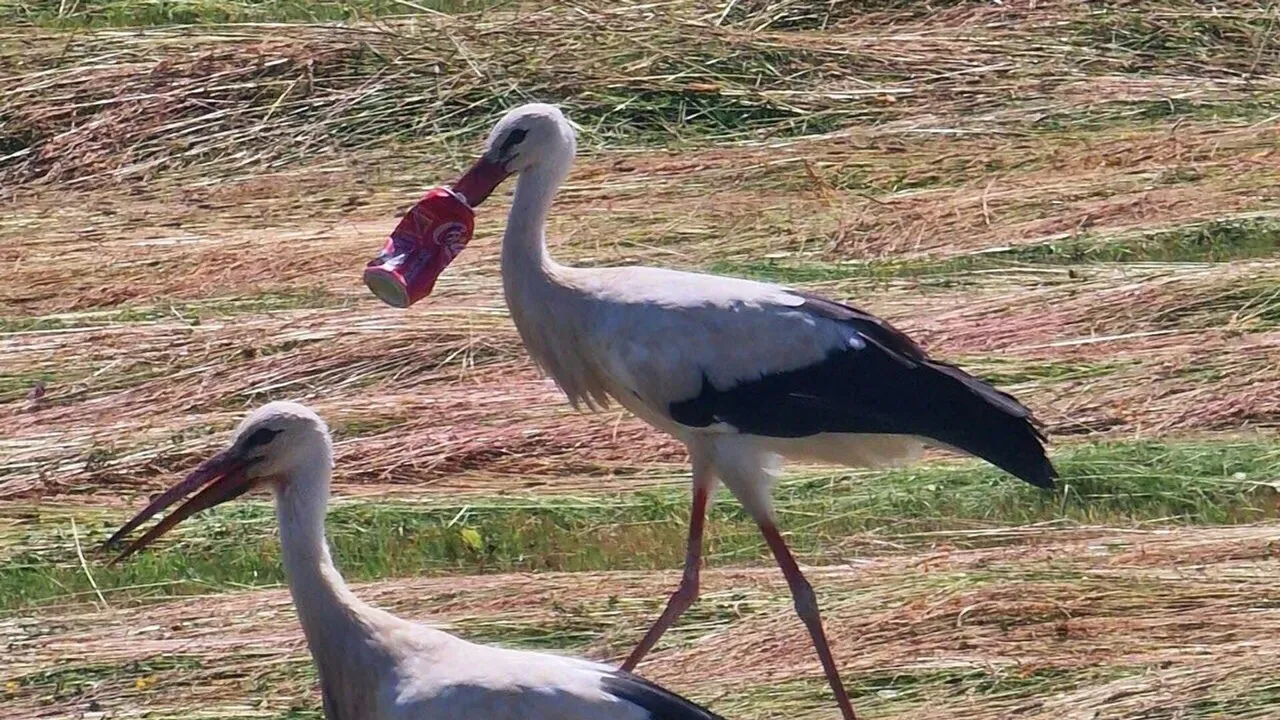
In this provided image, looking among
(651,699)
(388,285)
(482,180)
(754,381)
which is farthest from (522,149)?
(651,699)

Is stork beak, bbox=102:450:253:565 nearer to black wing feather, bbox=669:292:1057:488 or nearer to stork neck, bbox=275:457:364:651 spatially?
stork neck, bbox=275:457:364:651

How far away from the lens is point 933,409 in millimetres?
6098

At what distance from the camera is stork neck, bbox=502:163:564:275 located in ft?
21.1

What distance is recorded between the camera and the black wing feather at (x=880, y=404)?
19.9ft

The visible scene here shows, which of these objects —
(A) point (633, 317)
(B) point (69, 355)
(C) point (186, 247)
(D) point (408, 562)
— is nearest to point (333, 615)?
(A) point (633, 317)

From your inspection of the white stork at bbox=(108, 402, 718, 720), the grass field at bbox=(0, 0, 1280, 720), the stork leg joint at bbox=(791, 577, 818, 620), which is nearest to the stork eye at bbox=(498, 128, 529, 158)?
the grass field at bbox=(0, 0, 1280, 720)

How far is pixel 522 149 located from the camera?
21.6 ft

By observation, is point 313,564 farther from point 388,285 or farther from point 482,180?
point 482,180

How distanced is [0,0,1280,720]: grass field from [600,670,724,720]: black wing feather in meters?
1.18

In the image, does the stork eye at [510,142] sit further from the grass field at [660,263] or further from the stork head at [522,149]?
the grass field at [660,263]

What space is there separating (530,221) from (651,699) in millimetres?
2252

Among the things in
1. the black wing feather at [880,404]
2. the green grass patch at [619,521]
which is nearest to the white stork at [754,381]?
the black wing feather at [880,404]

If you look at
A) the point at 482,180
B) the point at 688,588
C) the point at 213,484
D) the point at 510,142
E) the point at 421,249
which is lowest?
the point at 688,588

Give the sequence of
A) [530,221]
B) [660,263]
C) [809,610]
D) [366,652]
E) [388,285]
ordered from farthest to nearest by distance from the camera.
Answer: [660,263] < [530,221] < [388,285] < [809,610] < [366,652]
